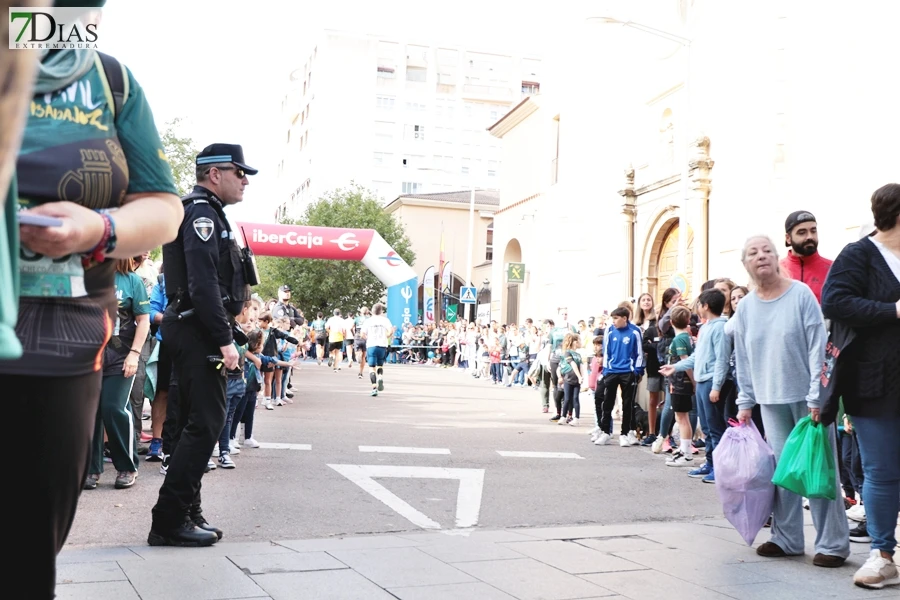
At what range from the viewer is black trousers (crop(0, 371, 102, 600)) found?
1753 mm

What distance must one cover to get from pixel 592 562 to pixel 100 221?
12.3 ft

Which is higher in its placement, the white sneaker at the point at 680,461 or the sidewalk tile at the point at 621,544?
the white sneaker at the point at 680,461

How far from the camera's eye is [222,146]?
5293mm

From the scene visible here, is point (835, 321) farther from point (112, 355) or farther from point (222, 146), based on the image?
point (112, 355)

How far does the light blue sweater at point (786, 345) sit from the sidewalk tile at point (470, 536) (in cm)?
165

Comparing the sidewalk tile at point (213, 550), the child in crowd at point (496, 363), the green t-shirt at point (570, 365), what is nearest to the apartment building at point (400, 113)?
the child in crowd at point (496, 363)

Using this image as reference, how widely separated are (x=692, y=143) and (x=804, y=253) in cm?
2039

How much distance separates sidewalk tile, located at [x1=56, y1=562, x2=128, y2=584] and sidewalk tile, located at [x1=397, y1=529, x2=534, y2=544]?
172 cm

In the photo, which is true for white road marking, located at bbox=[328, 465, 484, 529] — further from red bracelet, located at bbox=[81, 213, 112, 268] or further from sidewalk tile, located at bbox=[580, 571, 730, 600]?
red bracelet, located at bbox=[81, 213, 112, 268]

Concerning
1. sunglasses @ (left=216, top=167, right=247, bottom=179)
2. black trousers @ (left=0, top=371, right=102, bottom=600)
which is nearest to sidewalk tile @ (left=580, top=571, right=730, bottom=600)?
sunglasses @ (left=216, top=167, right=247, bottom=179)

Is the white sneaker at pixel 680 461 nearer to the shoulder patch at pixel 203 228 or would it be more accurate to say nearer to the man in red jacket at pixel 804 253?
the man in red jacket at pixel 804 253

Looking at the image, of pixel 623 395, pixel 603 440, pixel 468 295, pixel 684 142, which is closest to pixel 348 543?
pixel 603 440

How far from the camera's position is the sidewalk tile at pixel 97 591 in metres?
3.85

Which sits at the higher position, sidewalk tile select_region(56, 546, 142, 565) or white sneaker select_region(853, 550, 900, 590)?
white sneaker select_region(853, 550, 900, 590)
